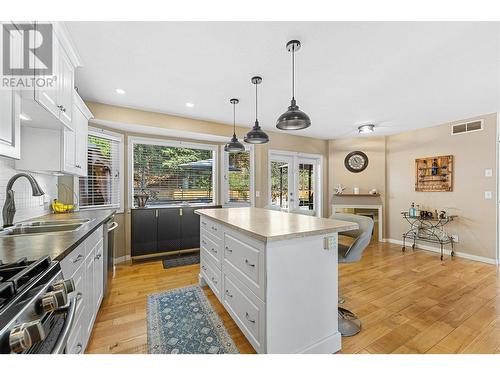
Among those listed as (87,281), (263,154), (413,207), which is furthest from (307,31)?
(413,207)

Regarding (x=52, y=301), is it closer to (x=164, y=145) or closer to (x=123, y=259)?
(x=123, y=259)

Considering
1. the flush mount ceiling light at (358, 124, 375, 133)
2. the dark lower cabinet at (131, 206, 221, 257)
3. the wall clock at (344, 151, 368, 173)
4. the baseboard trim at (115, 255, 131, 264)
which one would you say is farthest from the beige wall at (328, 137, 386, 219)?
the baseboard trim at (115, 255, 131, 264)

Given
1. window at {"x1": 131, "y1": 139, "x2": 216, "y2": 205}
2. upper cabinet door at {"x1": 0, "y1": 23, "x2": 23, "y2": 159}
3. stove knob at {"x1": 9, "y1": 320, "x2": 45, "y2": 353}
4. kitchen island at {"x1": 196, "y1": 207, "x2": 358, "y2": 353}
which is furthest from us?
window at {"x1": 131, "y1": 139, "x2": 216, "y2": 205}

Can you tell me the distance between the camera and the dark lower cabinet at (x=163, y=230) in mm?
3621

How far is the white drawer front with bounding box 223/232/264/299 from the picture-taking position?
1460 millimetres

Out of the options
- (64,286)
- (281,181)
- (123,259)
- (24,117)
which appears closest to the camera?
(64,286)

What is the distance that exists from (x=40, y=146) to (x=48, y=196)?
0.85m

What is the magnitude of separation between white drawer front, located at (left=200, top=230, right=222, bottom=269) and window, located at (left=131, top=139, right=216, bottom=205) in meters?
1.86

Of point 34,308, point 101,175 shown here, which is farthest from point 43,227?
point 101,175

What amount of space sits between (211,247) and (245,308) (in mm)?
853

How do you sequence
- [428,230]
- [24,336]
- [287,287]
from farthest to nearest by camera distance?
[428,230] < [287,287] < [24,336]

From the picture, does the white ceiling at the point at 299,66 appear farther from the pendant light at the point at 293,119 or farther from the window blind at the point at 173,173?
the window blind at the point at 173,173

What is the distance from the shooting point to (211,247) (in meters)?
2.37

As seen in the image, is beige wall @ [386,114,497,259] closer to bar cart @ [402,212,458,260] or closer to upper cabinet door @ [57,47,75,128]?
bar cart @ [402,212,458,260]
